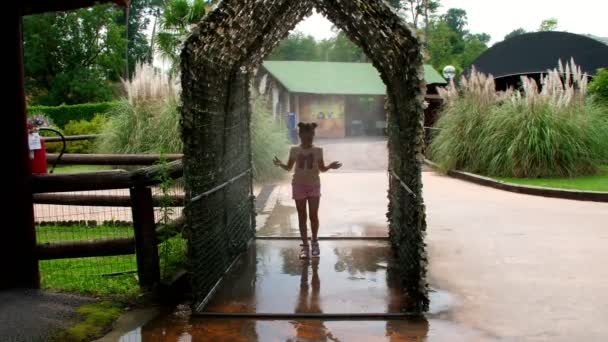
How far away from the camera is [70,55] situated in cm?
4484

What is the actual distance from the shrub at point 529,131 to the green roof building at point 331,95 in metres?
19.7

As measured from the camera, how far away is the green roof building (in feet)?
114

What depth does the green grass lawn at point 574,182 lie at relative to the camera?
11.5 metres

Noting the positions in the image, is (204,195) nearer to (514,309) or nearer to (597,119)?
(514,309)

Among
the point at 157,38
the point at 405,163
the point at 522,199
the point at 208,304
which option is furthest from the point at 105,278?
the point at 157,38

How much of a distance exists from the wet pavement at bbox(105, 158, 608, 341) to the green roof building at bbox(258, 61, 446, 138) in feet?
84.4

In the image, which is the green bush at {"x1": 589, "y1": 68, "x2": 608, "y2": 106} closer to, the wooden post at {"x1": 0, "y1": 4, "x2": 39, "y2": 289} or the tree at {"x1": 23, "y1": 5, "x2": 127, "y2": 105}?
the wooden post at {"x1": 0, "y1": 4, "x2": 39, "y2": 289}

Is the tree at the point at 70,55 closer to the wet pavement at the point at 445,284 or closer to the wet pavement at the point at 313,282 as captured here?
the wet pavement at the point at 445,284

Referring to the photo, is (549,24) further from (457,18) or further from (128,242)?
(128,242)

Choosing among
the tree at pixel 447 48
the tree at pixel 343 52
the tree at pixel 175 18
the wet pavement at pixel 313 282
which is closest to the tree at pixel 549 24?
the tree at pixel 447 48

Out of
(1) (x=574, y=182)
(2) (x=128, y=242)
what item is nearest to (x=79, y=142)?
(1) (x=574, y=182)

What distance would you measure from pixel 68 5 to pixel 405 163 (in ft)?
9.87

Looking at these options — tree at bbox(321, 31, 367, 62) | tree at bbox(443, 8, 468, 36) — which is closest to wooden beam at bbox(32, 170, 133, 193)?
tree at bbox(321, 31, 367, 62)

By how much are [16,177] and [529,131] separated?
11.0 meters
